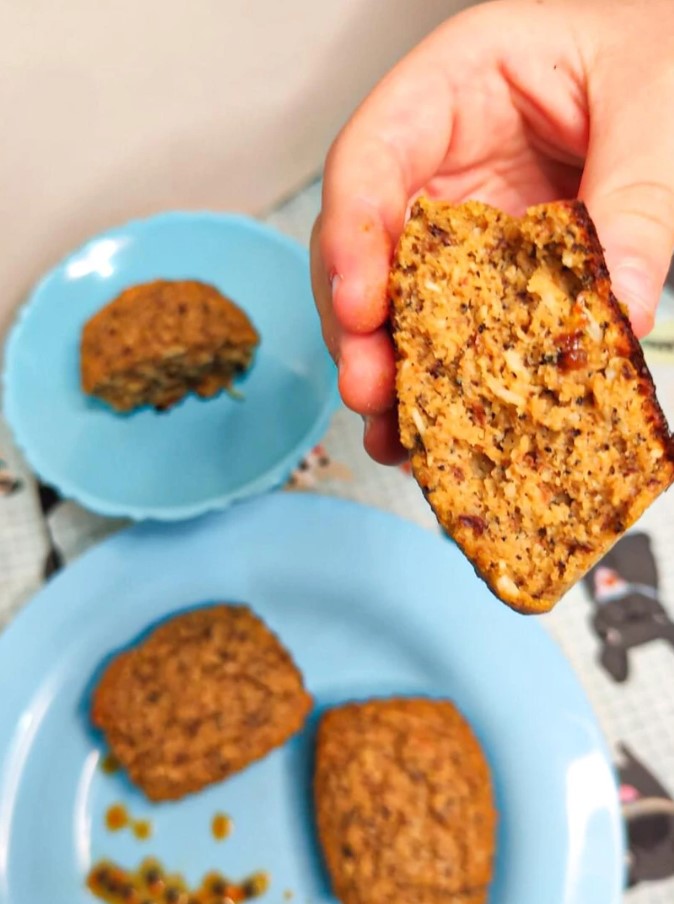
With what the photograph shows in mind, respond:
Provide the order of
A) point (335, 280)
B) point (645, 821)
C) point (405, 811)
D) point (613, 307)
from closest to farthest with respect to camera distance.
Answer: point (613, 307)
point (335, 280)
point (405, 811)
point (645, 821)

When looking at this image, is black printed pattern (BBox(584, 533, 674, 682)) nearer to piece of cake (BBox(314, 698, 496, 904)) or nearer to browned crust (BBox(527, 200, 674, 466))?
piece of cake (BBox(314, 698, 496, 904))

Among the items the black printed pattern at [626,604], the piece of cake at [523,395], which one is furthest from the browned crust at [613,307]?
the black printed pattern at [626,604]

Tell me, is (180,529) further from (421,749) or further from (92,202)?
(92,202)

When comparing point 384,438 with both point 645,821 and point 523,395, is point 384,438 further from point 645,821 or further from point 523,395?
point 645,821

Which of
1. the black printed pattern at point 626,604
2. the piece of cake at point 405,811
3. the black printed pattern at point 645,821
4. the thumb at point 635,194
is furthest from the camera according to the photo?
the black printed pattern at point 626,604

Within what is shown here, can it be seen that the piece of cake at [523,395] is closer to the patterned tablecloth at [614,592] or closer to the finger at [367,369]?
the finger at [367,369]

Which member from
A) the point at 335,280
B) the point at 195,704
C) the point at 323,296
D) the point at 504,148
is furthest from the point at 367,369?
the point at 195,704

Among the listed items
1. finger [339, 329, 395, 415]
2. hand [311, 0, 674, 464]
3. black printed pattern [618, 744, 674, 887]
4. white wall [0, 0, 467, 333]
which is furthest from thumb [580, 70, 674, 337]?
black printed pattern [618, 744, 674, 887]
